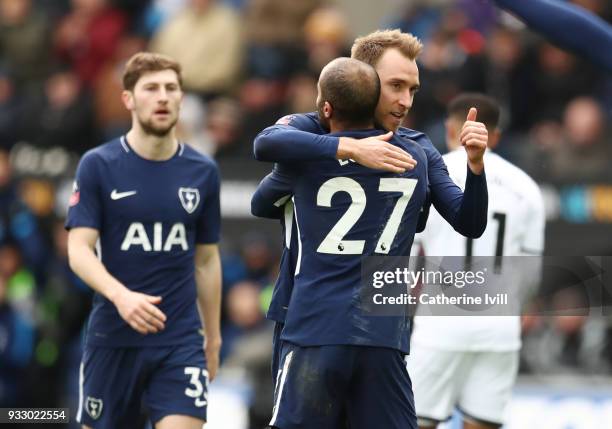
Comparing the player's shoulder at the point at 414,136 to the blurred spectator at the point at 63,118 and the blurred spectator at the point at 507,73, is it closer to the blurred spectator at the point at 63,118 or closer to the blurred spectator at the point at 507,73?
the blurred spectator at the point at 507,73

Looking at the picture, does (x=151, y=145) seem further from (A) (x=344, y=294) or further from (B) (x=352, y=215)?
(A) (x=344, y=294)

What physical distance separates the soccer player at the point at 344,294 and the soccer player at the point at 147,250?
1803 millimetres

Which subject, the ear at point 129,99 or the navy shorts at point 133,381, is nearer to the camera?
the navy shorts at point 133,381

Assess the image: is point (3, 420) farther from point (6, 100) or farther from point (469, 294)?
point (6, 100)

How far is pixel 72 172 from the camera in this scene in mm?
15008

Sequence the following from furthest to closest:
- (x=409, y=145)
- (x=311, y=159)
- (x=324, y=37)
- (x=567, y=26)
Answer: (x=324, y=37)
(x=567, y=26)
(x=409, y=145)
(x=311, y=159)

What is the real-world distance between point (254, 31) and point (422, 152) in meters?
9.18

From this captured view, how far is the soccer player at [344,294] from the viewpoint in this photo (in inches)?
266

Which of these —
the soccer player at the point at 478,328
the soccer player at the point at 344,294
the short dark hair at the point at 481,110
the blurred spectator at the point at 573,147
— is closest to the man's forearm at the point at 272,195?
the soccer player at the point at 344,294

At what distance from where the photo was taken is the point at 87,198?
28.1ft

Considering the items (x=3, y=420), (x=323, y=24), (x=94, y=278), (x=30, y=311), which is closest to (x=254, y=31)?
(x=323, y=24)

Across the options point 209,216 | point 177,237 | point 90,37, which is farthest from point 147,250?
point 90,37

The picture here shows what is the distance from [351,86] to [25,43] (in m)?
11.3

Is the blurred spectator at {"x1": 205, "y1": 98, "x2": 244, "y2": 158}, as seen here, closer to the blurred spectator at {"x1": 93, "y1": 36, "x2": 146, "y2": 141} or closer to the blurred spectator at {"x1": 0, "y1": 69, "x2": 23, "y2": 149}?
the blurred spectator at {"x1": 93, "y1": 36, "x2": 146, "y2": 141}
